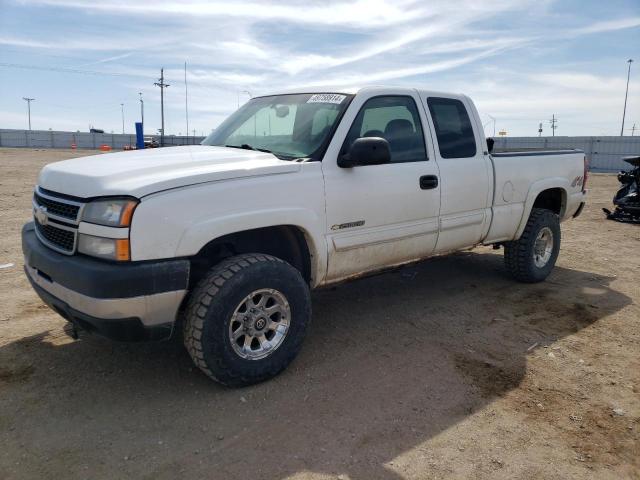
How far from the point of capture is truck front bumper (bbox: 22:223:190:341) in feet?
9.16

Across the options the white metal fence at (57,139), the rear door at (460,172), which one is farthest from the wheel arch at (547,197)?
the white metal fence at (57,139)

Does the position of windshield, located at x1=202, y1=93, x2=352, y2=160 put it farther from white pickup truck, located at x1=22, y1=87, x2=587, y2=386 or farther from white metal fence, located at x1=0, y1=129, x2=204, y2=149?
white metal fence, located at x1=0, y1=129, x2=204, y2=149

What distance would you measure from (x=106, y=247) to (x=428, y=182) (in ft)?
8.50

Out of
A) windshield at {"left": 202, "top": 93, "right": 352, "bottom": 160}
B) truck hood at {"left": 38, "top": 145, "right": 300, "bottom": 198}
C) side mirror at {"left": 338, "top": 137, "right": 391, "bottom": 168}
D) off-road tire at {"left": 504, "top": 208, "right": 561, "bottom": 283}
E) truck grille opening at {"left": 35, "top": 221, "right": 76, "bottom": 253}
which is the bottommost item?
off-road tire at {"left": 504, "top": 208, "right": 561, "bottom": 283}

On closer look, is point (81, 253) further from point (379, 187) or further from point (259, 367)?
point (379, 187)

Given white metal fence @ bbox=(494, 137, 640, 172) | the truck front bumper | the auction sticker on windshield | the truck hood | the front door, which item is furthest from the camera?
white metal fence @ bbox=(494, 137, 640, 172)

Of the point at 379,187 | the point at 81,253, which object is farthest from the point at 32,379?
the point at 379,187

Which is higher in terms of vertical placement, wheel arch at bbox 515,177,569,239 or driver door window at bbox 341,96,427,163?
driver door window at bbox 341,96,427,163

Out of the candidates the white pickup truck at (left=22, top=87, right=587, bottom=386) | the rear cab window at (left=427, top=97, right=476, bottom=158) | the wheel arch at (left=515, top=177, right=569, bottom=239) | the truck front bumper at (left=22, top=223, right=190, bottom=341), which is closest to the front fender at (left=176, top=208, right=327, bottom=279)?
the white pickup truck at (left=22, top=87, right=587, bottom=386)

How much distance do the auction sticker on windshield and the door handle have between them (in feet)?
3.06

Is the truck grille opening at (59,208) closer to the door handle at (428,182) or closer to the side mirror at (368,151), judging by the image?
the side mirror at (368,151)

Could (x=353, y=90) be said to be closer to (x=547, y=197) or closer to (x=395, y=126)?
(x=395, y=126)

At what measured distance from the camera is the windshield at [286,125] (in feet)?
12.5

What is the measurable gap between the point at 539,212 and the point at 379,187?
2.72 meters
